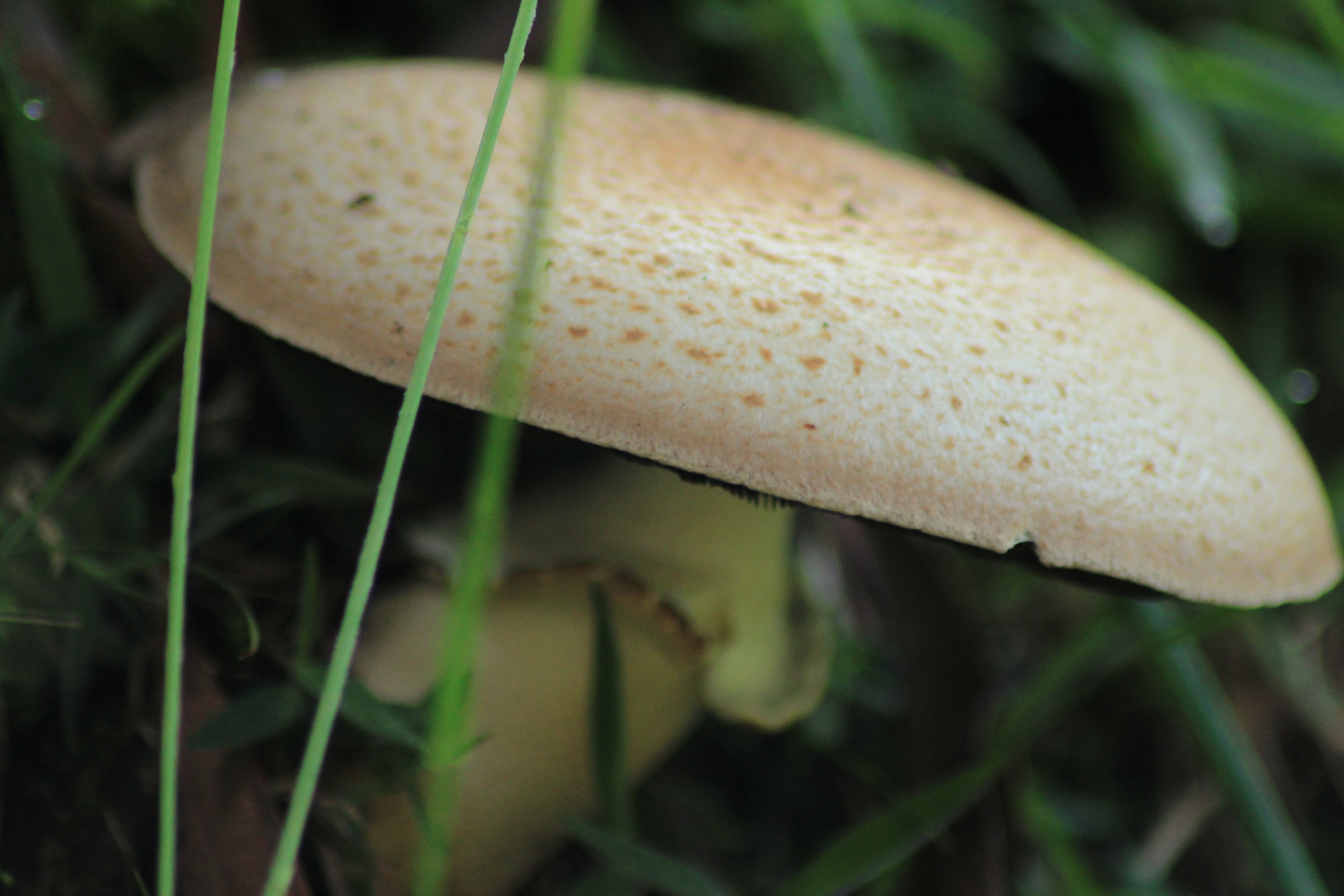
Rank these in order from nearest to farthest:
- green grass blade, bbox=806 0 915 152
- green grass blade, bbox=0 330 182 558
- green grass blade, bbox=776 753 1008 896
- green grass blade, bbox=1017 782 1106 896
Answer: green grass blade, bbox=0 330 182 558 < green grass blade, bbox=776 753 1008 896 < green grass blade, bbox=1017 782 1106 896 < green grass blade, bbox=806 0 915 152

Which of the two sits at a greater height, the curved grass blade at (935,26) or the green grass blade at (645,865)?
the curved grass blade at (935,26)

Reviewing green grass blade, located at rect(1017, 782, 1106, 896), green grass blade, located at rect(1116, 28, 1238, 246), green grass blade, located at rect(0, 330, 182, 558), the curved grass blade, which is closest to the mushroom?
green grass blade, located at rect(0, 330, 182, 558)

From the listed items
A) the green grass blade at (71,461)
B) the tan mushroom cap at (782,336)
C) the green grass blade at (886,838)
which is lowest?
the green grass blade at (886,838)

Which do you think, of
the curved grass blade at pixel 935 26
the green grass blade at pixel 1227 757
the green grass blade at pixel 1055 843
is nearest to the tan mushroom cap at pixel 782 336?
the green grass blade at pixel 1227 757

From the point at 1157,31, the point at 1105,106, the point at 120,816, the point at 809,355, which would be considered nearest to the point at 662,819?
the point at 120,816

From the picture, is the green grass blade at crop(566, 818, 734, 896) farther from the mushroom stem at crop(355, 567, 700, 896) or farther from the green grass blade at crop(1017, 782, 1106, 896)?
the green grass blade at crop(1017, 782, 1106, 896)

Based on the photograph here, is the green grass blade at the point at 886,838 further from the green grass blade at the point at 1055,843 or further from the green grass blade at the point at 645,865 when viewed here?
the green grass blade at the point at 1055,843

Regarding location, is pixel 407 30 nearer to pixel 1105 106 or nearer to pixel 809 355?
pixel 809 355
